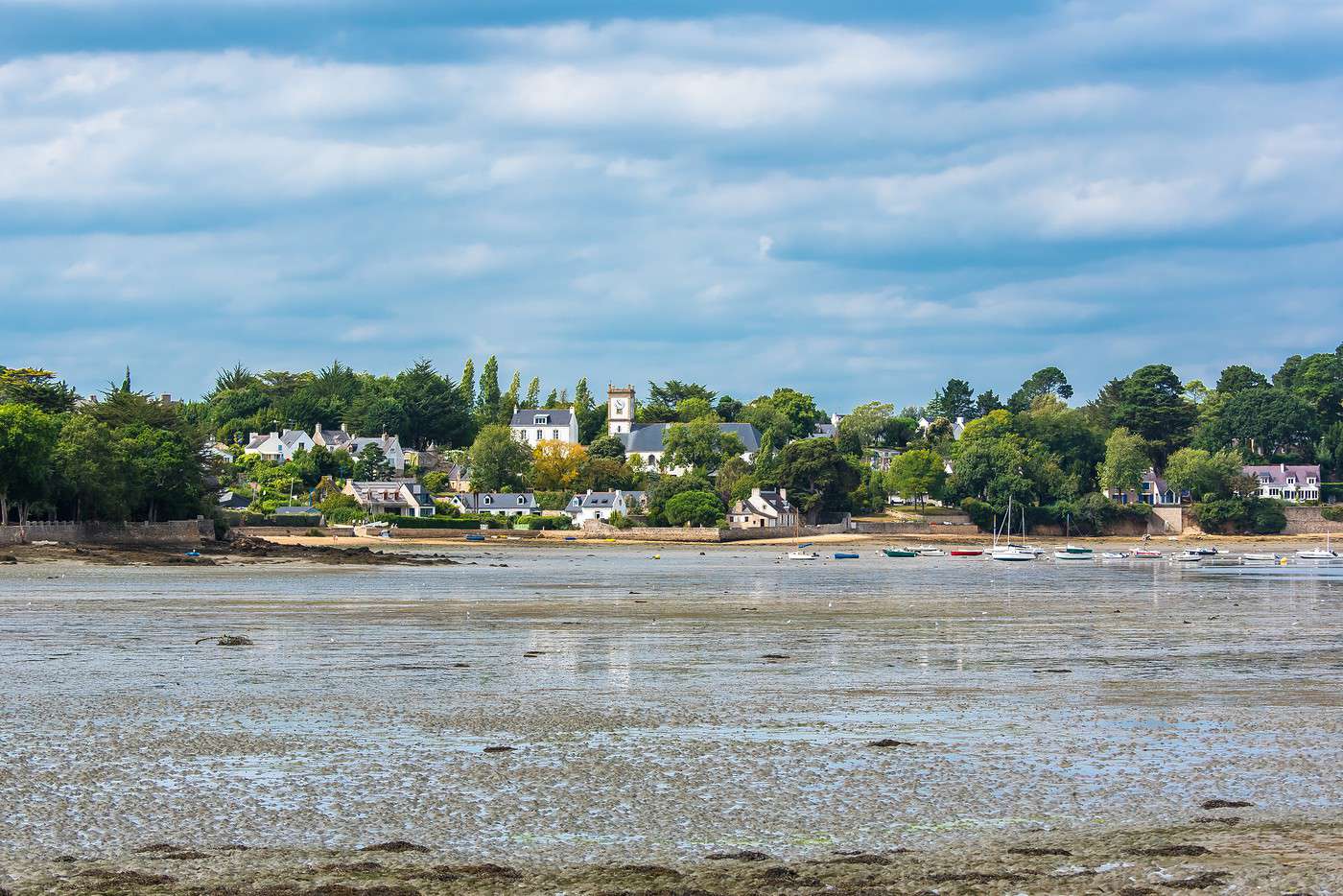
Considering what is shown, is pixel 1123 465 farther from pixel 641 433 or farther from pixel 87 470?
pixel 87 470

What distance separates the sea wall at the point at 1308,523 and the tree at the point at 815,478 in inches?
2114

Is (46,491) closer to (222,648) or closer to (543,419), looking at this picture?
(222,648)

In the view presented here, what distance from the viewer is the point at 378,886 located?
10.5 m

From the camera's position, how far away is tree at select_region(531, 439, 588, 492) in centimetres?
15262

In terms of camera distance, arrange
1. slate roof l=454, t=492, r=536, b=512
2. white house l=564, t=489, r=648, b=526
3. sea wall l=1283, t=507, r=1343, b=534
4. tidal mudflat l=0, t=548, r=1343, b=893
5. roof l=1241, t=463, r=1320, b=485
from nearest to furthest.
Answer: tidal mudflat l=0, t=548, r=1343, b=893 → white house l=564, t=489, r=648, b=526 → slate roof l=454, t=492, r=536, b=512 → sea wall l=1283, t=507, r=1343, b=534 → roof l=1241, t=463, r=1320, b=485

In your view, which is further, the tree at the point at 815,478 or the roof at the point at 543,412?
the roof at the point at 543,412

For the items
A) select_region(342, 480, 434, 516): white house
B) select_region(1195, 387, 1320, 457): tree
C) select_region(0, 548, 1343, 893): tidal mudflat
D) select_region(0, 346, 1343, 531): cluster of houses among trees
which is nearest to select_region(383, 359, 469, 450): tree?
select_region(0, 346, 1343, 531): cluster of houses among trees

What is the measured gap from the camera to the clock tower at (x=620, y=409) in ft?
630

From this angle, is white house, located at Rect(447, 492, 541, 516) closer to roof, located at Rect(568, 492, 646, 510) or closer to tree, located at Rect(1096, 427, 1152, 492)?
roof, located at Rect(568, 492, 646, 510)

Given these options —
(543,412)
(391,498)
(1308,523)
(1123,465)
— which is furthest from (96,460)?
(1308,523)

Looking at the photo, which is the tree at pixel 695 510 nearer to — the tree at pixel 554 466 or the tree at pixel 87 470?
the tree at pixel 554 466

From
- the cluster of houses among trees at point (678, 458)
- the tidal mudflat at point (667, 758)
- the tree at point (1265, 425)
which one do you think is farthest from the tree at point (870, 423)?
the tidal mudflat at point (667, 758)

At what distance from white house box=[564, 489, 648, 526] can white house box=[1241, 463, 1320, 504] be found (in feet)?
262

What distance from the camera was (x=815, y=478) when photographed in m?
140
